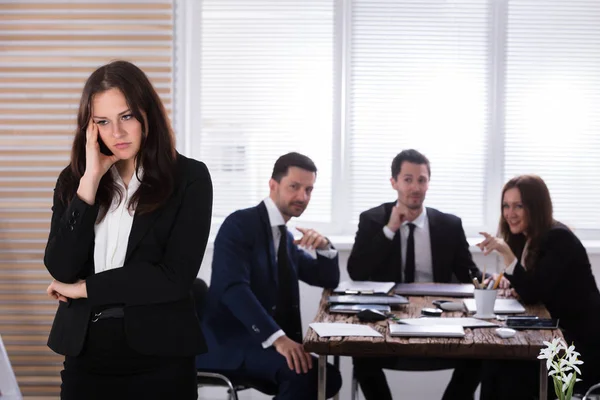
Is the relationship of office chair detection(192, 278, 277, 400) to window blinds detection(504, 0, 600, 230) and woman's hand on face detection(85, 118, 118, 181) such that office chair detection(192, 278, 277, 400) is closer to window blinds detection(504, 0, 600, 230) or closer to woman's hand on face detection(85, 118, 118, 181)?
woman's hand on face detection(85, 118, 118, 181)

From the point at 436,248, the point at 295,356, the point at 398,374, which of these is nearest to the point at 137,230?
the point at 295,356

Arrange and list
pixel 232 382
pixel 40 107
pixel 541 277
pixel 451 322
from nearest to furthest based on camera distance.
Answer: pixel 451 322 < pixel 232 382 < pixel 541 277 < pixel 40 107

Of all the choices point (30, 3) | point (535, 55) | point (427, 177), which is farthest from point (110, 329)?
point (535, 55)

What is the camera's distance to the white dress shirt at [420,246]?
444cm

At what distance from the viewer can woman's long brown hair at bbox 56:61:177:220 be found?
2.21 m

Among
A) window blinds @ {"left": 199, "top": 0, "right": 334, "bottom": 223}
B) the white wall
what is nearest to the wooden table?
the white wall

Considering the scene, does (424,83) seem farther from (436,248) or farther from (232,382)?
(232,382)

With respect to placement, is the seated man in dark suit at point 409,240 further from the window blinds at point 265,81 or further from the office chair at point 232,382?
the office chair at point 232,382

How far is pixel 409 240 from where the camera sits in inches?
174

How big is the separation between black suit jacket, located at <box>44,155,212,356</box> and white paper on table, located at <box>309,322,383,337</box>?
2.45 ft

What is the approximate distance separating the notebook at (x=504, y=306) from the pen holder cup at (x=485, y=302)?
0.14m

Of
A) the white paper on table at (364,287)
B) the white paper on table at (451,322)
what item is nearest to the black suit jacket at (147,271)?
the white paper on table at (451,322)

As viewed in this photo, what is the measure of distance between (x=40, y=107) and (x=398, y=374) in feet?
8.41

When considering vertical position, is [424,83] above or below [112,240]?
above
